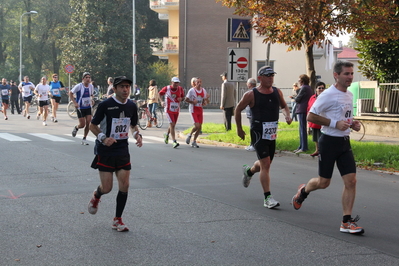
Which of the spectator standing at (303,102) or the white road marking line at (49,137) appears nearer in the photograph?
the spectator standing at (303,102)

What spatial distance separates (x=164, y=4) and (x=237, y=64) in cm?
3241

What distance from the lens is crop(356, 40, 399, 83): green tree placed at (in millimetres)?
20203

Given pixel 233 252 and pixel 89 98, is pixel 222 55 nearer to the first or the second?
pixel 89 98

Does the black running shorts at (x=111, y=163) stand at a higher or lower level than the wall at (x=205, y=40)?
lower

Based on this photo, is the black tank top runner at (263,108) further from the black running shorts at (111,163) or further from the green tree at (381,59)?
the green tree at (381,59)

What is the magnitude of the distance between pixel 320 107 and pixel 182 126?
16687mm

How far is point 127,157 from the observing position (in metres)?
6.59

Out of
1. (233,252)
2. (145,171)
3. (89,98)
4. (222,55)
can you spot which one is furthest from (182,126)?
(222,55)

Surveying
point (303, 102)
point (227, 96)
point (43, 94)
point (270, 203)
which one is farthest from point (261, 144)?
point (43, 94)

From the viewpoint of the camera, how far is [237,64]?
675 inches

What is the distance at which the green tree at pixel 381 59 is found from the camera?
20.2 metres

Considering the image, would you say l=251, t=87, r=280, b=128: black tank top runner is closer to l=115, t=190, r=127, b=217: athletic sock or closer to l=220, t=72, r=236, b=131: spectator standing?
l=115, t=190, r=127, b=217: athletic sock

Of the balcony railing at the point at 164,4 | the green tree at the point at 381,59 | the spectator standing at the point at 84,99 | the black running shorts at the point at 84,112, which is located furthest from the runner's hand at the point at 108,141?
the balcony railing at the point at 164,4

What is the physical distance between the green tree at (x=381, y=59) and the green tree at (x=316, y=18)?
11.9 feet
